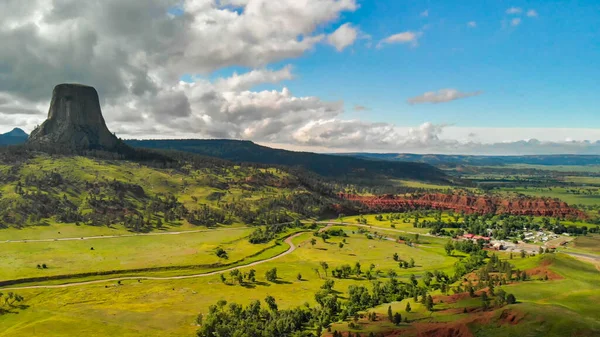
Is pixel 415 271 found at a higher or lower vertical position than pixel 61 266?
lower

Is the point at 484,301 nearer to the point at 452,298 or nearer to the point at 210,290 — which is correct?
the point at 452,298

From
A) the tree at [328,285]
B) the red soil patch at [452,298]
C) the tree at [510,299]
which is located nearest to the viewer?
the tree at [510,299]

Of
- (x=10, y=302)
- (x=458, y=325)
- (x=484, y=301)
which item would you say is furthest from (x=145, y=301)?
(x=484, y=301)

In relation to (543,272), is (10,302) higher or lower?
higher

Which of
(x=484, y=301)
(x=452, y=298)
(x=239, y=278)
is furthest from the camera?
(x=239, y=278)

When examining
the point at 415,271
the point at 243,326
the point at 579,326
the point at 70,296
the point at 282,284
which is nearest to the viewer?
the point at 579,326

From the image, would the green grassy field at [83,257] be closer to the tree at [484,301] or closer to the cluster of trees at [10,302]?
the cluster of trees at [10,302]

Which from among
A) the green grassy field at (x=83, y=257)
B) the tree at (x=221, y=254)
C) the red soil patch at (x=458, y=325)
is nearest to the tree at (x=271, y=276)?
the green grassy field at (x=83, y=257)

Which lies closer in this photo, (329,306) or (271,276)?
(329,306)

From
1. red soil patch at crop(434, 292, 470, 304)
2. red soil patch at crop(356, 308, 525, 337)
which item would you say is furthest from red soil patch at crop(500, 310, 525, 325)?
red soil patch at crop(434, 292, 470, 304)

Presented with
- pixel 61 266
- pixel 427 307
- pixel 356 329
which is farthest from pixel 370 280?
pixel 61 266

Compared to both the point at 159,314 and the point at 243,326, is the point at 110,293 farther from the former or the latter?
the point at 243,326
